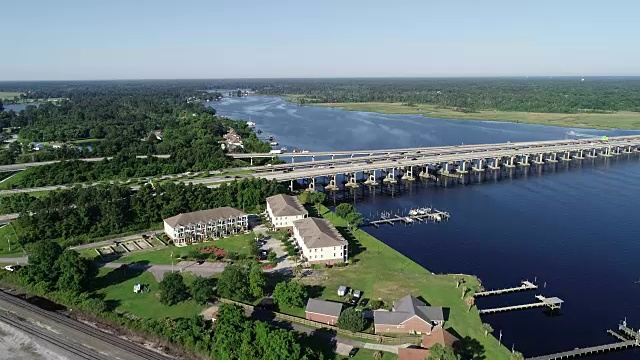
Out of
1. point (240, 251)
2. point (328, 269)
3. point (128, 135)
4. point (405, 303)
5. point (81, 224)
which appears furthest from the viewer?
point (128, 135)

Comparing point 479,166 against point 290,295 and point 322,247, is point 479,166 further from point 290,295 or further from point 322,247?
point 290,295

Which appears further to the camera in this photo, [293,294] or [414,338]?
[293,294]

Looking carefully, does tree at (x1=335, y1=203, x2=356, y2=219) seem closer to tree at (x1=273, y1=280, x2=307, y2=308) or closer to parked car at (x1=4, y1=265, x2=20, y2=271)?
tree at (x1=273, y1=280, x2=307, y2=308)

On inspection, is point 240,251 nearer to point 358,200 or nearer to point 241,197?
point 241,197

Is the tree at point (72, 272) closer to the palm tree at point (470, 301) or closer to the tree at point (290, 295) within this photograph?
the tree at point (290, 295)

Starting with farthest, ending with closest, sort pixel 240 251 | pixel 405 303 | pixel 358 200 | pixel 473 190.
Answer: pixel 473 190
pixel 358 200
pixel 240 251
pixel 405 303

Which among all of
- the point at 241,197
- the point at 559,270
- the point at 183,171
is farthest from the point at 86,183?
the point at 559,270

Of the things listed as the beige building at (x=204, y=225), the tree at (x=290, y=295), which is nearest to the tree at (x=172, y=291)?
the tree at (x=290, y=295)
